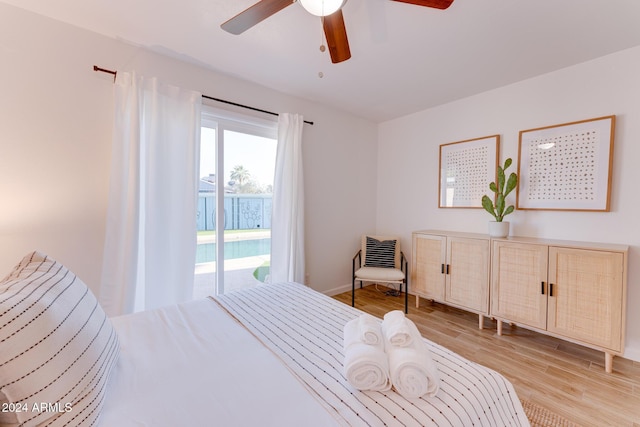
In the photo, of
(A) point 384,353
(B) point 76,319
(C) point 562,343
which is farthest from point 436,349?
(C) point 562,343

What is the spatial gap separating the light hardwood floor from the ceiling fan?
2455mm

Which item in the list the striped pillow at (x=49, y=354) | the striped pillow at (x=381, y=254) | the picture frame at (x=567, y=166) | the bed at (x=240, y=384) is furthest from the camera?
the striped pillow at (x=381, y=254)

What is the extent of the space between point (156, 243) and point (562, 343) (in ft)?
12.0

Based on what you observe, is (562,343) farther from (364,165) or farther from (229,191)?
(229,191)

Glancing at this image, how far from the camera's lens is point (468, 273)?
103 inches

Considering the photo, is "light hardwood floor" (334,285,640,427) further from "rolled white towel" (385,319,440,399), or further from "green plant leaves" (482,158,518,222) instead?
"rolled white towel" (385,319,440,399)

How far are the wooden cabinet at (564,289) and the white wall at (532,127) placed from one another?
30 cm

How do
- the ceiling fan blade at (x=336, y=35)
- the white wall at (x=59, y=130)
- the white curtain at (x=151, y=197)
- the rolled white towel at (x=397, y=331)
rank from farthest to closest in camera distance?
1. the white curtain at (x=151, y=197)
2. the white wall at (x=59, y=130)
3. the ceiling fan blade at (x=336, y=35)
4. the rolled white towel at (x=397, y=331)

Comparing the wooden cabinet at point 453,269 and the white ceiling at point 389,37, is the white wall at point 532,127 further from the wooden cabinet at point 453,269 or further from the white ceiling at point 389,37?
the wooden cabinet at point 453,269

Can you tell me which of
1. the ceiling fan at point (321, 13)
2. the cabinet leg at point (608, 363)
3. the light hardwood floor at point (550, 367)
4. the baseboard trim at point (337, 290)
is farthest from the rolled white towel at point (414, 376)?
the baseboard trim at point (337, 290)

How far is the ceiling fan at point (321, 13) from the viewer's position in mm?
1280

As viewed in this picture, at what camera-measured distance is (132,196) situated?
6.51 ft

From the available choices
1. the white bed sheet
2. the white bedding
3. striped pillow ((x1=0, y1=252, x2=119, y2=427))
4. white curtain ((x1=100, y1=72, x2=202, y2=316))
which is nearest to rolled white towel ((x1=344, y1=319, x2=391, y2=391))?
the white bedding

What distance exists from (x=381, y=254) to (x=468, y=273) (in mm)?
1041
